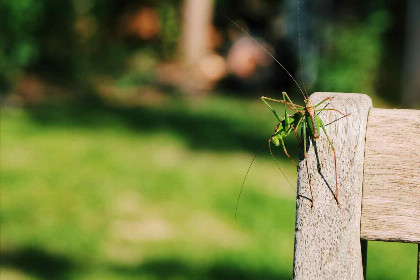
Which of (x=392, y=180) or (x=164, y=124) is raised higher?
(x=164, y=124)

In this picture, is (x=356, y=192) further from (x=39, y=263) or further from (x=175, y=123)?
(x=175, y=123)

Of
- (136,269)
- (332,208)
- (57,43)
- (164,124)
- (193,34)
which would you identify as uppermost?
(193,34)

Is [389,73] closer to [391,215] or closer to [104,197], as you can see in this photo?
[104,197]

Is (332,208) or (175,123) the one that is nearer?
(332,208)

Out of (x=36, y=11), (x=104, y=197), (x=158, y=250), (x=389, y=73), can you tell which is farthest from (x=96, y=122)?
(x=389, y=73)

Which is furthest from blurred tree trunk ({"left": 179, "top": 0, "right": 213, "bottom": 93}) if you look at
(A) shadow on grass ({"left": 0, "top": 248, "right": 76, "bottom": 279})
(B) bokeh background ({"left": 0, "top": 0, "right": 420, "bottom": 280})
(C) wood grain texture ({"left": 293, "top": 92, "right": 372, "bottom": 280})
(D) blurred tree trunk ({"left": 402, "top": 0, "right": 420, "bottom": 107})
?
(C) wood grain texture ({"left": 293, "top": 92, "right": 372, "bottom": 280})

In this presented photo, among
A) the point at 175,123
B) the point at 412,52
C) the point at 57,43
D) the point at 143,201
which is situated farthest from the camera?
the point at 57,43

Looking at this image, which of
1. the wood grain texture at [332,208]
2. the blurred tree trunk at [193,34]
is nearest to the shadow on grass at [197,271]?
the wood grain texture at [332,208]

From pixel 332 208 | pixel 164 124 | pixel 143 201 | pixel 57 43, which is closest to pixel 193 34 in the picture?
pixel 57 43
